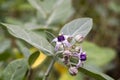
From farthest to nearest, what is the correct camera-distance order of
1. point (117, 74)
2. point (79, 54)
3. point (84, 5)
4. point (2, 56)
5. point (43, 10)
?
1. point (84, 5)
2. point (117, 74)
3. point (43, 10)
4. point (2, 56)
5. point (79, 54)

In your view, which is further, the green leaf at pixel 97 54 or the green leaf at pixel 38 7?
the green leaf at pixel 97 54

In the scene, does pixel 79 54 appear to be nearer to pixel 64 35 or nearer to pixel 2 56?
pixel 64 35

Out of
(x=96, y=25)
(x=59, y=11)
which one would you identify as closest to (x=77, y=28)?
(x=59, y=11)

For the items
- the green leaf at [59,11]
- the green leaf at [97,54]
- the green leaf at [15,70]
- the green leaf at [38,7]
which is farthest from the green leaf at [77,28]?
the green leaf at [97,54]

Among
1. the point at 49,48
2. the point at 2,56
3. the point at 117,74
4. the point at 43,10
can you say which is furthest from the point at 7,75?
the point at 117,74

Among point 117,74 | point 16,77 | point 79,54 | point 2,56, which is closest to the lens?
point 79,54

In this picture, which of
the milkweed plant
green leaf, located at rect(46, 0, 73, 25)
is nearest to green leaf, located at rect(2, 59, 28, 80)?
the milkweed plant

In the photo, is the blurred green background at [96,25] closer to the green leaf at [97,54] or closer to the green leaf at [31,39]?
the green leaf at [97,54]
